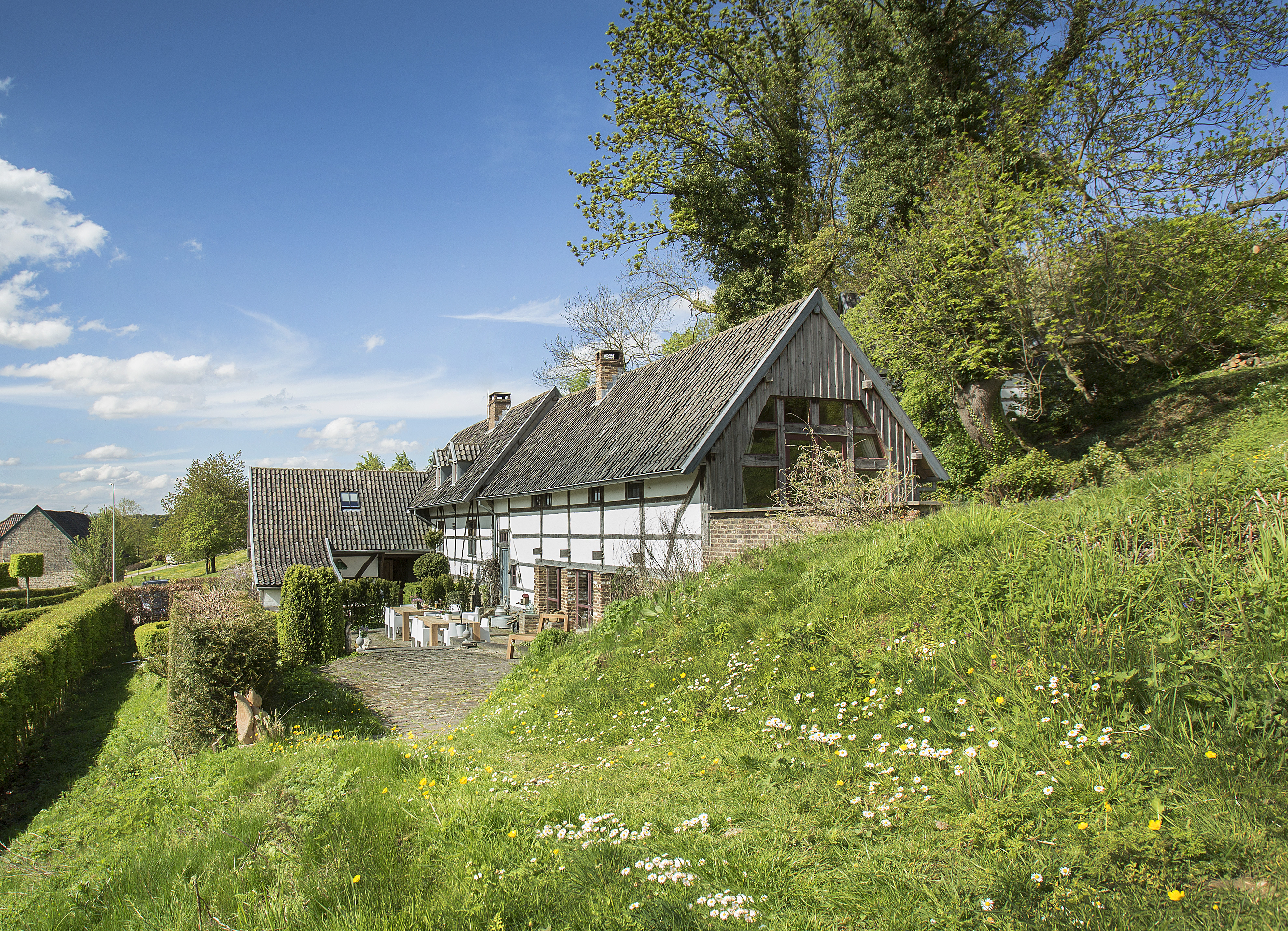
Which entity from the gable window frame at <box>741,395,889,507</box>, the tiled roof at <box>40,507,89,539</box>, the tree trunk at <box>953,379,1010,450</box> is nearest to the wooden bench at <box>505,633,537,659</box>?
the gable window frame at <box>741,395,889,507</box>

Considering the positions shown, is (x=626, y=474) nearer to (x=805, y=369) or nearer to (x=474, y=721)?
(x=805, y=369)

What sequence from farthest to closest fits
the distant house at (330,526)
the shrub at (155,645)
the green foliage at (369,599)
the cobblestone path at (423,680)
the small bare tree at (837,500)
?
the distant house at (330,526) → the green foliage at (369,599) → the shrub at (155,645) → the cobblestone path at (423,680) → the small bare tree at (837,500)

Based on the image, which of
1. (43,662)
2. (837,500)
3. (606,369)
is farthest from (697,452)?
(43,662)

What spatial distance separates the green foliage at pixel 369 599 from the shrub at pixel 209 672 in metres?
13.2

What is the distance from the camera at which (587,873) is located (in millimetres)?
3809

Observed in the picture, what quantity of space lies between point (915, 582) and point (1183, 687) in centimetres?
250

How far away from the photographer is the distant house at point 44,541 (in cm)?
5072

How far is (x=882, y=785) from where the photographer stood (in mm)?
4355

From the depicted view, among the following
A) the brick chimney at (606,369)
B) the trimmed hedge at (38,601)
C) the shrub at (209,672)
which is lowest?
the trimmed hedge at (38,601)

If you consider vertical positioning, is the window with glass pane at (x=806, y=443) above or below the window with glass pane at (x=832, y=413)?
below

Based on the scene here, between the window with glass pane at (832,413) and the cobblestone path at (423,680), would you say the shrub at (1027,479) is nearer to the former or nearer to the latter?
the window with glass pane at (832,413)

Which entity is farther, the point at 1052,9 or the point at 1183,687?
the point at 1052,9

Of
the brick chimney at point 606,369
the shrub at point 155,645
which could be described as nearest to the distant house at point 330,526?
the shrub at point 155,645

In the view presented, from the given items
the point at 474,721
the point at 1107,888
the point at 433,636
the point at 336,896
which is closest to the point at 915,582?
the point at 1107,888
